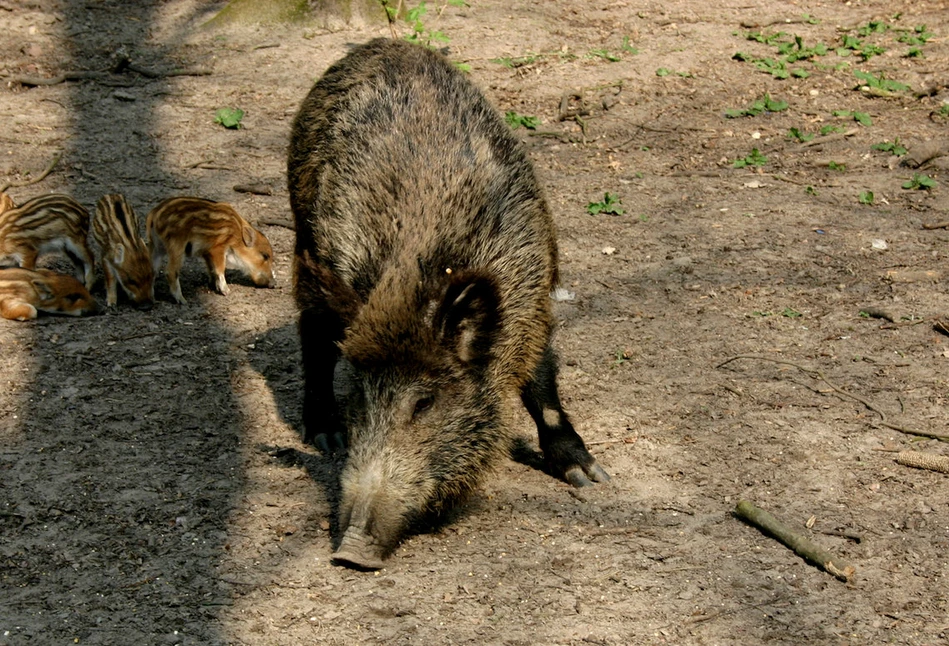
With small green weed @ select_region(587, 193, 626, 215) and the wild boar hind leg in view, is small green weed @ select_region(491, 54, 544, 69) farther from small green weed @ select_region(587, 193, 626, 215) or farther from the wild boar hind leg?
the wild boar hind leg

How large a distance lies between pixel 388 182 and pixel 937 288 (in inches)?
133

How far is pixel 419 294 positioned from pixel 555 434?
1075 millimetres

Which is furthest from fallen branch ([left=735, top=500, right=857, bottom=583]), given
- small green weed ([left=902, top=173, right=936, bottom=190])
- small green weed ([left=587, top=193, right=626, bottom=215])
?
small green weed ([left=902, top=173, right=936, bottom=190])

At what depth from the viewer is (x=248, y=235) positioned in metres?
5.89

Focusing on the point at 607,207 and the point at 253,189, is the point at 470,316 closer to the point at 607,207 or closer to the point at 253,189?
the point at 607,207

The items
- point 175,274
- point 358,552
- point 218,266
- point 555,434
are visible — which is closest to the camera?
point 358,552

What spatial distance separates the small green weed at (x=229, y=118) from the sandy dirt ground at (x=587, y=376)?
5.0 inches

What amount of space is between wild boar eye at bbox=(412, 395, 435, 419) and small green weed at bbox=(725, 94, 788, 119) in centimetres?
521

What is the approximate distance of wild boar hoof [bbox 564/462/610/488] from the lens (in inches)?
172

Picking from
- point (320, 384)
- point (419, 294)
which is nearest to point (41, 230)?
point (320, 384)

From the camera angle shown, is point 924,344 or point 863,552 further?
point 924,344

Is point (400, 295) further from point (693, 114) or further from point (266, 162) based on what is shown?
point (693, 114)

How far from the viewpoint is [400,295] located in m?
3.75

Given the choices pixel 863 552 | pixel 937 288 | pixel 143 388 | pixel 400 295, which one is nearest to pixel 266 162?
pixel 143 388
